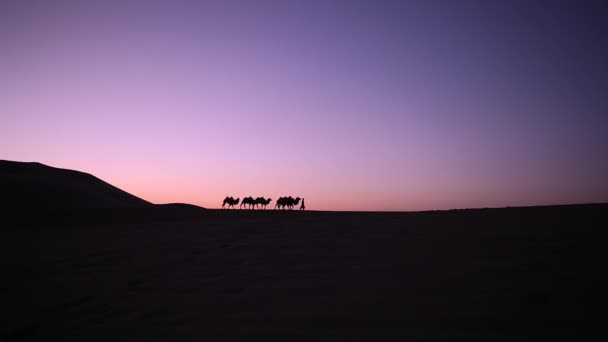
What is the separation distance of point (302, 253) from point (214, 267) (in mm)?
1573

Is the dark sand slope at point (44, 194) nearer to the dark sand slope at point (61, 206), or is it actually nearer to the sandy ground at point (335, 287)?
the dark sand slope at point (61, 206)

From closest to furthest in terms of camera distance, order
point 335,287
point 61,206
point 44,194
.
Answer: point 335,287, point 61,206, point 44,194

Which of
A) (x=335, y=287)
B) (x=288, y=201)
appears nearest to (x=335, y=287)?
(x=335, y=287)

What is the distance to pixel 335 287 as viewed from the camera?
4.19 m

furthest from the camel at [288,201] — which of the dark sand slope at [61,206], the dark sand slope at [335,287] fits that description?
the dark sand slope at [335,287]

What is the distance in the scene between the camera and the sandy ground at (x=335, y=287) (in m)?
3.13

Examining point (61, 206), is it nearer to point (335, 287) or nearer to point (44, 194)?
point (44, 194)

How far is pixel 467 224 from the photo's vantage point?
7637 millimetres

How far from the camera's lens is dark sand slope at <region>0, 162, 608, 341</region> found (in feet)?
10.2

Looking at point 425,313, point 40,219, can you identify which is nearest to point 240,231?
point 425,313

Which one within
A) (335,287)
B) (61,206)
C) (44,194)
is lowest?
(335,287)

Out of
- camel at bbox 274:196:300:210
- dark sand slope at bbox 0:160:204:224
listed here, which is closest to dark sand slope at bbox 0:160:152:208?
dark sand slope at bbox 0:160:204:224

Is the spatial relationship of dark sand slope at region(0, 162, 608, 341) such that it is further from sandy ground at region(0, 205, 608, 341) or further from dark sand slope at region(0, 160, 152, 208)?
dark sand slope at region(0, 160, 152, 208)

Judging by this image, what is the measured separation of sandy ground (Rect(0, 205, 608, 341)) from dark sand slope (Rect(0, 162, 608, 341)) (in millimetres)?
19
